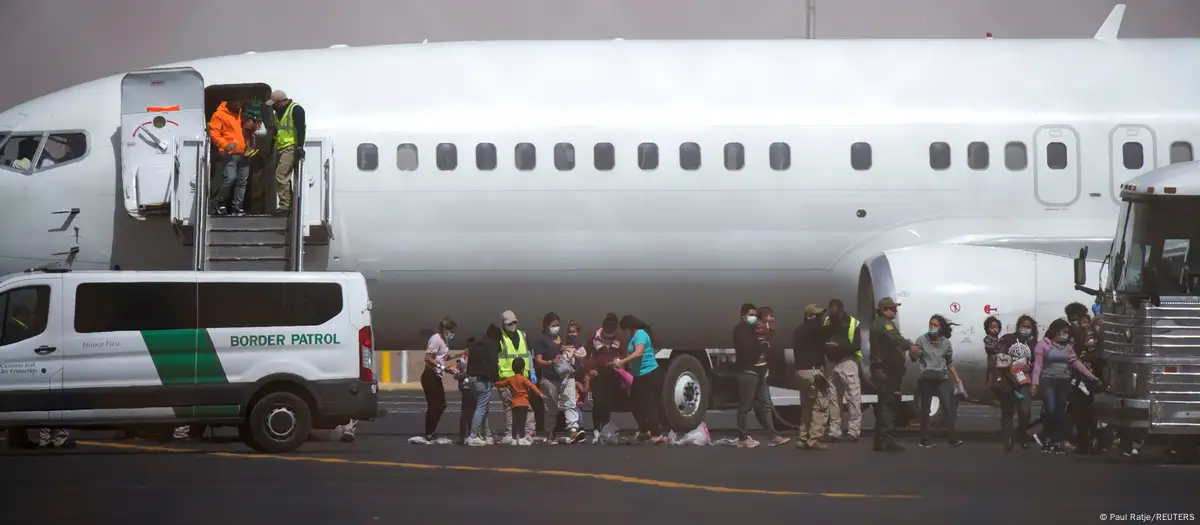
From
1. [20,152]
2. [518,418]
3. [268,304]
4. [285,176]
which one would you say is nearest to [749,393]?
A: [518,418]

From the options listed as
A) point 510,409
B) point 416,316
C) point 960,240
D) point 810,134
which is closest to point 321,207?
point 416,316

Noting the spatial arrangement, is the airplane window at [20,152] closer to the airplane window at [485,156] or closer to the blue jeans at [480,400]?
the airplane window at [485,156]

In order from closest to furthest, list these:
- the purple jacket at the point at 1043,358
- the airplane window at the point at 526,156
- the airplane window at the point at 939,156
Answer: the purple jacket at the point at 1043,358, the airplane window at the point at 526,156, the airplane window at the point at 939,156

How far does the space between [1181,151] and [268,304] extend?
41.2 ft

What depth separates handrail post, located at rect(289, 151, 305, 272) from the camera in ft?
71.4

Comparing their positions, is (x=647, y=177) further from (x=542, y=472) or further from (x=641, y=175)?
(x=542, y=472)

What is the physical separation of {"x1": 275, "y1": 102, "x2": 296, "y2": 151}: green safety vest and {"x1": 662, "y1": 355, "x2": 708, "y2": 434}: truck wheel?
607cm

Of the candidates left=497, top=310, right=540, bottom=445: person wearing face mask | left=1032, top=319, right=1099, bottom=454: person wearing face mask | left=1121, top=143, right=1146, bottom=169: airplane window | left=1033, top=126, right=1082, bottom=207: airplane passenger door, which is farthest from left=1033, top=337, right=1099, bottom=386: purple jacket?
left=497, top=310, right=540, bottom=445: person wearing face mask

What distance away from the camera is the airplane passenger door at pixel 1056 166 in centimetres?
2341

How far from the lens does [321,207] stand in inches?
879

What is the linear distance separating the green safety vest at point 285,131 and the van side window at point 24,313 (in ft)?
11.7

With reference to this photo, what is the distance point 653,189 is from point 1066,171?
5686 mm

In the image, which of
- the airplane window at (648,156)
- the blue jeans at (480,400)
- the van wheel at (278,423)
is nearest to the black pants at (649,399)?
the blue jeans at (480,400)

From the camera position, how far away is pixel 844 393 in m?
22.6
